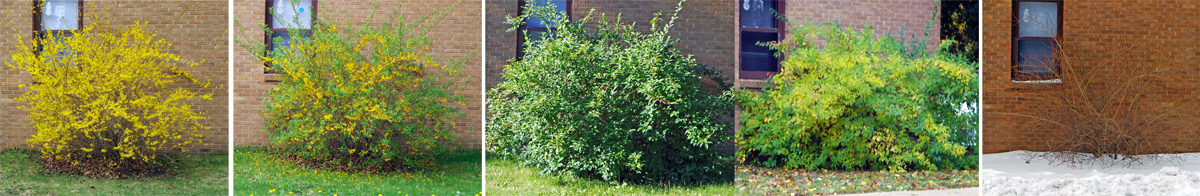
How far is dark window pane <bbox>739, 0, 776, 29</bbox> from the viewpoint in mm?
4230

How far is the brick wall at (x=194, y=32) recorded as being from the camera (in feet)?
14.0

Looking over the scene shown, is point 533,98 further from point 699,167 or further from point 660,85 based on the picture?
point 699,167

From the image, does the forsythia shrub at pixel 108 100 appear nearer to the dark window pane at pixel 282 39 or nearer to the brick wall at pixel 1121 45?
the dark window pane at pixel 282 39

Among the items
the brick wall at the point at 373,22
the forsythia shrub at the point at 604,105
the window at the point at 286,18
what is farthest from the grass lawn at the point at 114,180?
the forsythia shrub at the point at 604,105

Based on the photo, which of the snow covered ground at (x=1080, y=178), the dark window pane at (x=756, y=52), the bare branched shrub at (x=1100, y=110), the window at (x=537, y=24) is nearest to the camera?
the window at (x=537, y=24)

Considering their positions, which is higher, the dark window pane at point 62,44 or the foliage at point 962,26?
the foliage at point 962,26

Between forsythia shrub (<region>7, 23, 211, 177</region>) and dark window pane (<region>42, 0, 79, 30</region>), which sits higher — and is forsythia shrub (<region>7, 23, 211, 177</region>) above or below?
below

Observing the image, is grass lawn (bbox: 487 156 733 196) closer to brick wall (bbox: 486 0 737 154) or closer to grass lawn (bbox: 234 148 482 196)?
grass lawn (bbox: 234 148 482 196)

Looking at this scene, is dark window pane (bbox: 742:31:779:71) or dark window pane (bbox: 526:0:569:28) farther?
dark window pane (bbox: 742:31:779:71)

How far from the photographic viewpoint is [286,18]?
413 centimetres

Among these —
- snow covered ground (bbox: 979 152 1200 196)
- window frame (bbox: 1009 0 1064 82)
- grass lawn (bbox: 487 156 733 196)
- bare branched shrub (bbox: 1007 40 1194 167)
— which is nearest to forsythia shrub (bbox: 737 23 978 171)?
snow covered ground (bbox: 979 152 1200 196)

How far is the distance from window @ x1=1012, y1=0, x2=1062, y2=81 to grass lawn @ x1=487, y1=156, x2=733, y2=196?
10.8ft

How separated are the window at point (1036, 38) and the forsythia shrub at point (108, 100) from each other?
18.5 ft

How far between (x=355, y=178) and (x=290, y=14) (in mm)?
980
